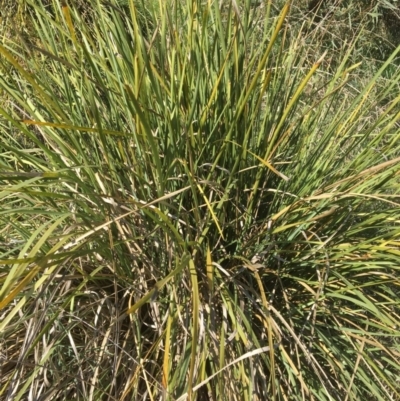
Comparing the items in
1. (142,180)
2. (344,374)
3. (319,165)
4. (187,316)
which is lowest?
A: (344,374)

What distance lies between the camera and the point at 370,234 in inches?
53.0

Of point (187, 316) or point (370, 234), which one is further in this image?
point (370, 234)

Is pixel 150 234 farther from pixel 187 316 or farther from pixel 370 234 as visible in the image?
pixel 370 234

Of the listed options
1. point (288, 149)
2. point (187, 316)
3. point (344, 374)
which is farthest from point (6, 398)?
point (288, 149)

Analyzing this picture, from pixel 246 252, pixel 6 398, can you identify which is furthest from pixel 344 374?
pixel 6 398

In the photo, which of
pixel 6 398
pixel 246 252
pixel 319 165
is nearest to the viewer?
pixel 6 398

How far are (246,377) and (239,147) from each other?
47 cm

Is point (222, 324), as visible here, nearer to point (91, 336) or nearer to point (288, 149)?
point (91, 336)

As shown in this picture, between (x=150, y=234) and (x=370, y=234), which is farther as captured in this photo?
(x=370, y=234)

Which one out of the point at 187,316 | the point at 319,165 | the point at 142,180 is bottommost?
the point at 187,316

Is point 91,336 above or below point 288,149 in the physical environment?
below

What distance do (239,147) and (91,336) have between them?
502 mm

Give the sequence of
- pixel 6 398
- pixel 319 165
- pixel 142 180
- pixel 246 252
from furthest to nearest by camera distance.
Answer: pixel 319 165 < pixel 246 252 < pixel 142 180 < pixel 6 398

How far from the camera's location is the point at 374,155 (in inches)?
52.6
